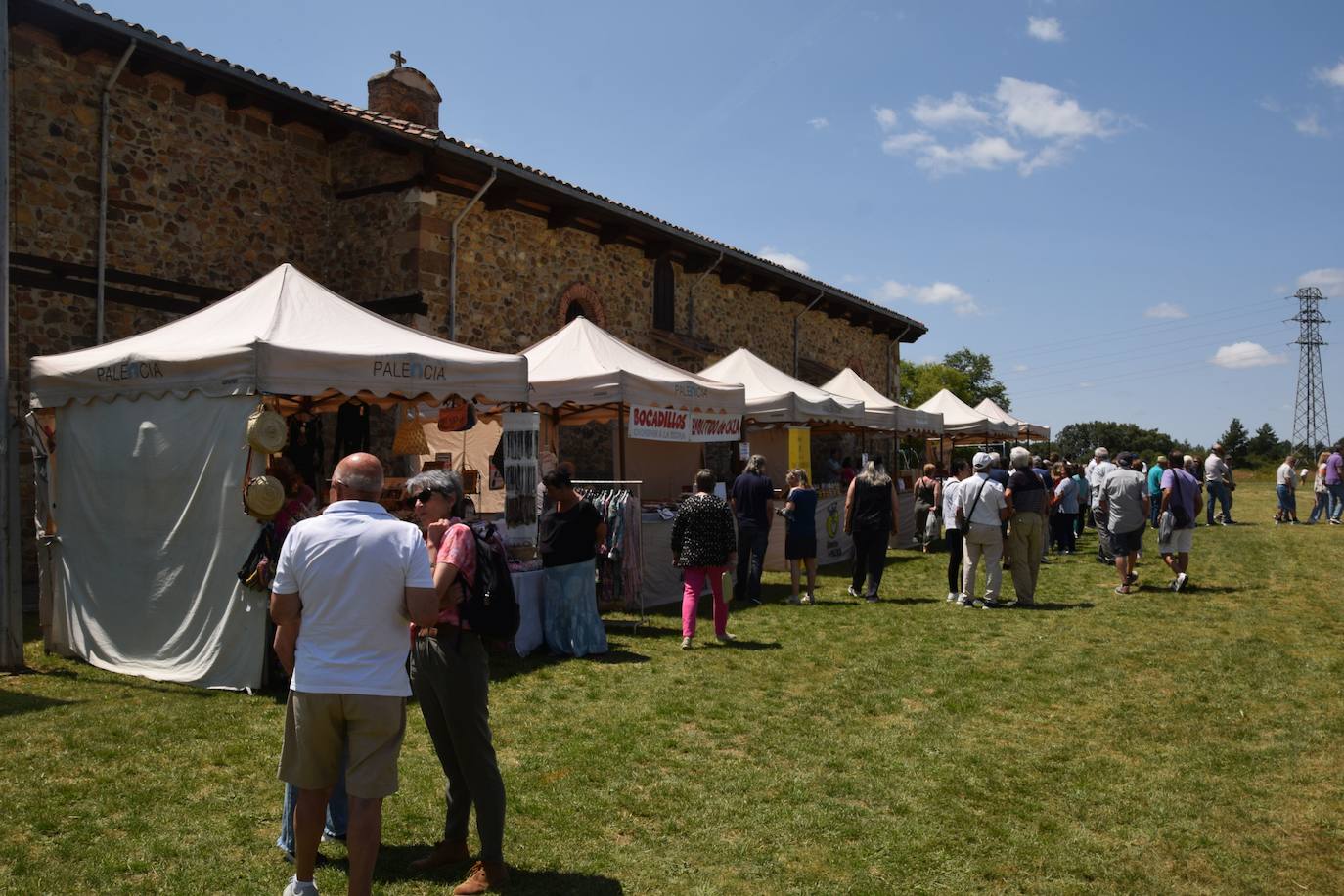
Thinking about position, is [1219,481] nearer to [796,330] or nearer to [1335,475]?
[1335,475]

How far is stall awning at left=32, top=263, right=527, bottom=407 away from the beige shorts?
154 inches

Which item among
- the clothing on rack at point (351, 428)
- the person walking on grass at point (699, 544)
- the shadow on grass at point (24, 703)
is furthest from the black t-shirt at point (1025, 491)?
the shadow on grass at point (24, 703)

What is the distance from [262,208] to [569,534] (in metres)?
7.95

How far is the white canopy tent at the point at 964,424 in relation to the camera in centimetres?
2030

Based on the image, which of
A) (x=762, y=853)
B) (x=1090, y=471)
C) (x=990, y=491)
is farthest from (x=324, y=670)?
(x=1090, y=471)

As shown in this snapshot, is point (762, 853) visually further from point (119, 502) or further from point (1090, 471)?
point (1090, 471)

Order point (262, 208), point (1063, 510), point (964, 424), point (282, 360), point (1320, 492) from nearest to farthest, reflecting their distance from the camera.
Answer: point (282, 360) < point (262, 208) < point (1063, 510) < point (964, 424) < point (1320, 492)

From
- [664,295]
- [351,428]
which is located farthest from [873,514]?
[664,295]

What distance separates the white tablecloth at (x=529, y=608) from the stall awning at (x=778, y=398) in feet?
20.5

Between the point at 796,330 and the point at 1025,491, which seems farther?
the point at 796,330

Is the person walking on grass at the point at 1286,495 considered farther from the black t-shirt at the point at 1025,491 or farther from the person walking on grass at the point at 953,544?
the black t-shirt at the point at 1025,491

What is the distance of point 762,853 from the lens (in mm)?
4109

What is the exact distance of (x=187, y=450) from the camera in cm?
700

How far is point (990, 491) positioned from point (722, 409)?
3.21m
